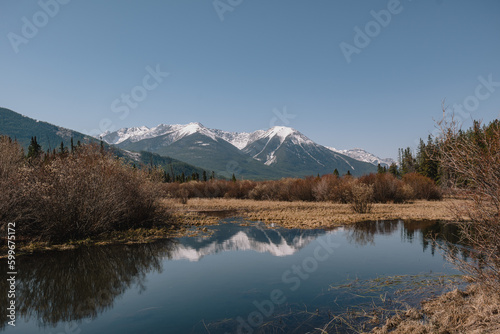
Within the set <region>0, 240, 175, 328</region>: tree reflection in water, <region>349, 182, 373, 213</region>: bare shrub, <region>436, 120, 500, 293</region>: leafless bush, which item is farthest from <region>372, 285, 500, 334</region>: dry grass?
<region>349, 182, 373, 213</region>: bare shrub

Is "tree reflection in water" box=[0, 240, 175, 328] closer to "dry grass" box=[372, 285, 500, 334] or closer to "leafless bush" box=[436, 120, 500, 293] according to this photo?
"dry grass" box=[372, 285, 500, 334]

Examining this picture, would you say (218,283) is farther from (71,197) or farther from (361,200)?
(361,200)

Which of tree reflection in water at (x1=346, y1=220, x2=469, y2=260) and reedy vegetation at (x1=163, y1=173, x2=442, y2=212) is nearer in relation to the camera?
tree reflection in water at (x1=346, y1=220, x2=469, y2=260)

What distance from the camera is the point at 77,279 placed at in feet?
40.2

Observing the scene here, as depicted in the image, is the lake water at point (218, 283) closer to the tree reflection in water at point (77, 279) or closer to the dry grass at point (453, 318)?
the tree reflection in water at point (77, 279)

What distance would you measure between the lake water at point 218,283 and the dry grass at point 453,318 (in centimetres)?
115

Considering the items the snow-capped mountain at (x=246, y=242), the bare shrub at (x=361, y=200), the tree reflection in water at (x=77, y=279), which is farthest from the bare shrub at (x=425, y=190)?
the tree reflection in water at (x=77, y=279)

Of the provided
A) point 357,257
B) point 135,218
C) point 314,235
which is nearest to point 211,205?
point 135,218

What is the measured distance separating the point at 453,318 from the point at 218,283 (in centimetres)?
807

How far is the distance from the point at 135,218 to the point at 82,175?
6.32 m

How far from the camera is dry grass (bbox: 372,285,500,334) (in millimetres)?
6706

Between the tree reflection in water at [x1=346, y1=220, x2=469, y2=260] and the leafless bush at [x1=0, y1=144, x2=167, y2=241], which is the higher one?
the leafless bush at [x1=0, y1=144, x2=167, y2=241]

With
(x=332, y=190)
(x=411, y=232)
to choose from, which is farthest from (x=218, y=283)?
(x=332, y=190)

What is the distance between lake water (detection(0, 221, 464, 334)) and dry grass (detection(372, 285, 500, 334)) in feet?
3.77
